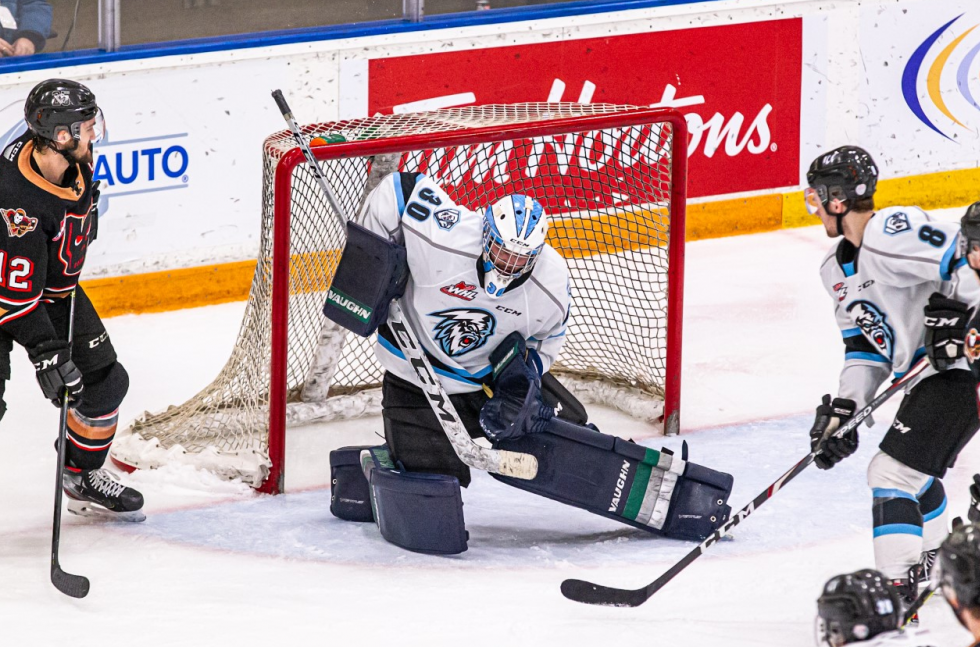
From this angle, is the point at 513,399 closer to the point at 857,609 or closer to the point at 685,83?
the point at 857,609

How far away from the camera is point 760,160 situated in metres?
6.55

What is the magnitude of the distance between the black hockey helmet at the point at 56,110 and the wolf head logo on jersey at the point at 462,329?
98 centimetres

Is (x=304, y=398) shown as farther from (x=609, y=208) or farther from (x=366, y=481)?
(x=609, y=208)

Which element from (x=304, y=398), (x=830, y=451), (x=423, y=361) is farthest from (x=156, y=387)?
(x=830, y=451)

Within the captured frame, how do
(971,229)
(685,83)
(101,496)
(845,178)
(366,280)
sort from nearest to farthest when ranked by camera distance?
1. (971,229)
2. (845,178)
3. (366,280)
4. (101,496)
5. (685,83)

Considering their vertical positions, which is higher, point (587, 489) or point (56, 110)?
point (56, 110)

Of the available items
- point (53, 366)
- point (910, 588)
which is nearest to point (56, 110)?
point (53, 366)

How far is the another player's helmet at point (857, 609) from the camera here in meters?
2.36

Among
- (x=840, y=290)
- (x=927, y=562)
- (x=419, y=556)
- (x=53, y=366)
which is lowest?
(x=419, y=556)

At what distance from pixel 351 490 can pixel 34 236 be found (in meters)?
1.09

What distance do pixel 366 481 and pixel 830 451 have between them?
129 cm

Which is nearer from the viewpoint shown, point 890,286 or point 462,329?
point 890,286

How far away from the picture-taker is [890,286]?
3.27 metres

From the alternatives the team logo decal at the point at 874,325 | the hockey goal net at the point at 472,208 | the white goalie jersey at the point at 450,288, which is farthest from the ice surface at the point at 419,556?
the team logo decal at the point at 874,325
